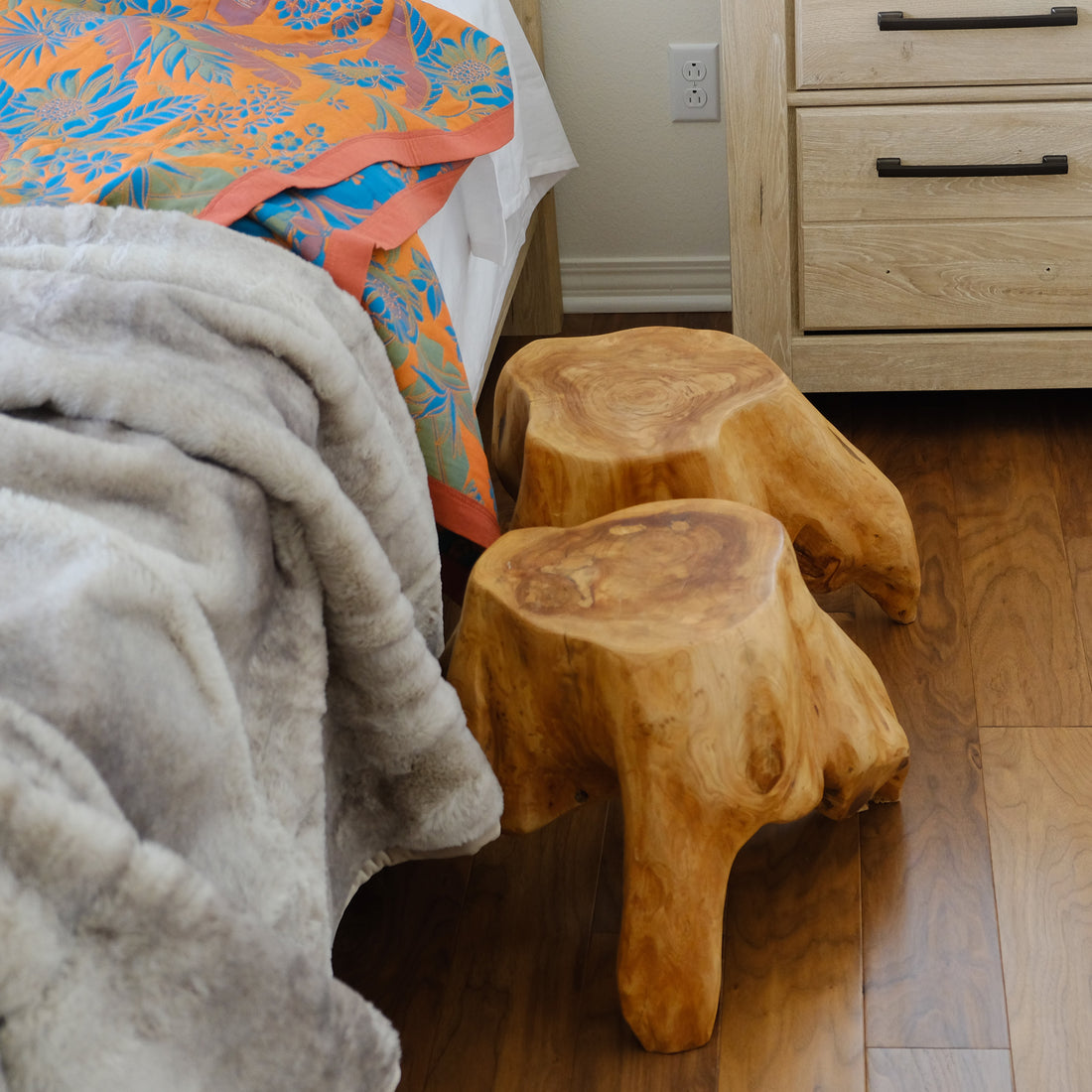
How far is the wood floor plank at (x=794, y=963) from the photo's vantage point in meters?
0.99

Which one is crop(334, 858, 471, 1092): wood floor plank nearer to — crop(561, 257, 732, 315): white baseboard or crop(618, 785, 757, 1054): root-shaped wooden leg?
crop(618, 785, 757, 1054): root-shaped wooden leg

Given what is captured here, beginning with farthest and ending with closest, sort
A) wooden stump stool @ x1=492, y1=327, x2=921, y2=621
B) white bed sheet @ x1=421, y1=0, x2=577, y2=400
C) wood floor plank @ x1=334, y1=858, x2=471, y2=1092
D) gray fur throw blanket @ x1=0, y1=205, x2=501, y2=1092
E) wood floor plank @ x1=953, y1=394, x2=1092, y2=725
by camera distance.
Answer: white bed sheet @ x1=421, y1=0, x2=577, y2=400 → wood floor plank @ x1=953, y1=394, x2=1092, y2=725 → wooden stump stool @ x1=492, y1=327, x2=921, y2=621 → wood floor plank @ x1=334, y1=858, x2=471, y2=1092 → gray fur throw blanket @ x1=0, y1=205, x2=501, y2=1092

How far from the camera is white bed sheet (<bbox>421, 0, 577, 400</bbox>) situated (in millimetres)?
1433

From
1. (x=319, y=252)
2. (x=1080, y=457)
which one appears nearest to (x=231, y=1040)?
(x=319, y=252)

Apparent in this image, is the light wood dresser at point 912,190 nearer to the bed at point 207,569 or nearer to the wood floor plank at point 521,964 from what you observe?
the bed at point 207,569

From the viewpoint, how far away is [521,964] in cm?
110

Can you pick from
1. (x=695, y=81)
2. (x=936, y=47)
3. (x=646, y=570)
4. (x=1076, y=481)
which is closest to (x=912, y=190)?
(x=936, y=47)

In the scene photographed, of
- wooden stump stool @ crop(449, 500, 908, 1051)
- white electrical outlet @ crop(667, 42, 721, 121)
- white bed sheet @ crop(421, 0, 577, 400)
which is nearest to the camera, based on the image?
wooden stump stool @ crop(449, 500, 908, 1051)

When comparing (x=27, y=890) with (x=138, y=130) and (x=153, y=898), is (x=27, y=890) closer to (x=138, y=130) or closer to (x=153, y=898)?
(x=153, y=898)

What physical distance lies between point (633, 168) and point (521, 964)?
139cm

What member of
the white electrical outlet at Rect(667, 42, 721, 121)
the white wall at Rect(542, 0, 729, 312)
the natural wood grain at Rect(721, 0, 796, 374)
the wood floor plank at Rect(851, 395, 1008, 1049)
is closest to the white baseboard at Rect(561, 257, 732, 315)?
the white wall at Rect(542, 0, 729, 312)

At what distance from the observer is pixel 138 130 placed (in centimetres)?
117

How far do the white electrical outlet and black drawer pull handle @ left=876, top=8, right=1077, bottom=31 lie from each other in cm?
53

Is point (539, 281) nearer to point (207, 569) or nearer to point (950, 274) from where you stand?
point (950, 274)
